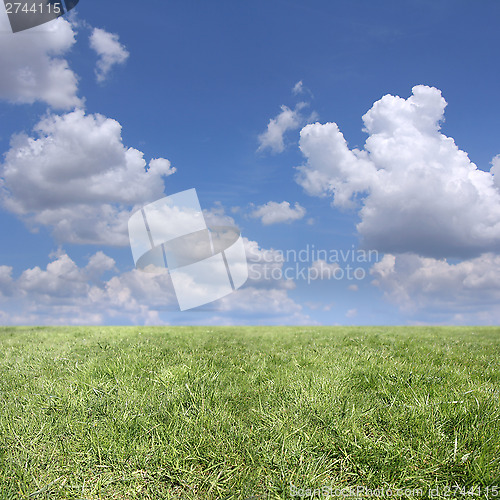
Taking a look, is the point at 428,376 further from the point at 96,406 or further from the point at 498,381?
the point at 96,406

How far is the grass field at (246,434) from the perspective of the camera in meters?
4.38

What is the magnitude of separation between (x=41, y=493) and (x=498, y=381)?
8.80 meters

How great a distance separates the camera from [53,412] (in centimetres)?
590

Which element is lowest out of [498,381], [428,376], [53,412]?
[498,381]

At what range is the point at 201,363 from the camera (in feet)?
27.0

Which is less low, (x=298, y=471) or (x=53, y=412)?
(x=53, y=412)

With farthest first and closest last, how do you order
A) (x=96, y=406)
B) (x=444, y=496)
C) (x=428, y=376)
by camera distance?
(x=428, y=376), (x=96, y=406), (x=444, y=496)

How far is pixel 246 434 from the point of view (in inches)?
204

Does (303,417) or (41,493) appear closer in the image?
(41,493)

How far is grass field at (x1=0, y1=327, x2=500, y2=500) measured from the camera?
4375 millimetres

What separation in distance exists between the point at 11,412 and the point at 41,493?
2.43 m

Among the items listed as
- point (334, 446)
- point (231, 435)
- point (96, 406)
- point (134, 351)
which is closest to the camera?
point (334, 446)

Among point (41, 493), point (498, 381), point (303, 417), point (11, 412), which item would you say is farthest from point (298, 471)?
point (498, 381)

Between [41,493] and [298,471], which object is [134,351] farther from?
[298,471]
